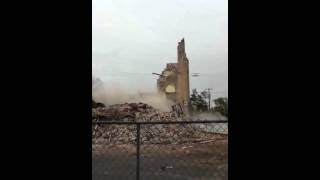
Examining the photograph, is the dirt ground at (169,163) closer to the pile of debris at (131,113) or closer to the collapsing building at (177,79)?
the pile of debris at (131,113)

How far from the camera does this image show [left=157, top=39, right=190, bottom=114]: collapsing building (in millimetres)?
15562

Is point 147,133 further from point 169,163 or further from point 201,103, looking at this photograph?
point 201,103

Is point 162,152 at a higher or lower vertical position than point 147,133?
lower

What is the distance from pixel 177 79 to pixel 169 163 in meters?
8.54

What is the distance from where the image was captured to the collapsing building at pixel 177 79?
51.1ft

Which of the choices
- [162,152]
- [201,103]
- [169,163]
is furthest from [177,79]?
[169,163]

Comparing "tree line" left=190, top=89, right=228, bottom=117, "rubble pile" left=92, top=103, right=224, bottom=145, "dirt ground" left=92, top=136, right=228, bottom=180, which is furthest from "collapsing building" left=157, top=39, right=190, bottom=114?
"dirt ground" left=92, top=136, right=228, bottom=180

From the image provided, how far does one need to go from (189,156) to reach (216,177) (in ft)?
8.71

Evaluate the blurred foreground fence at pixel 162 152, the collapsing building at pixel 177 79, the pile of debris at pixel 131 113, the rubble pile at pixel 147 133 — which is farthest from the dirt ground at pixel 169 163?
the collapsing building at pixel 177 79

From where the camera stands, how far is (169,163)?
735cm
